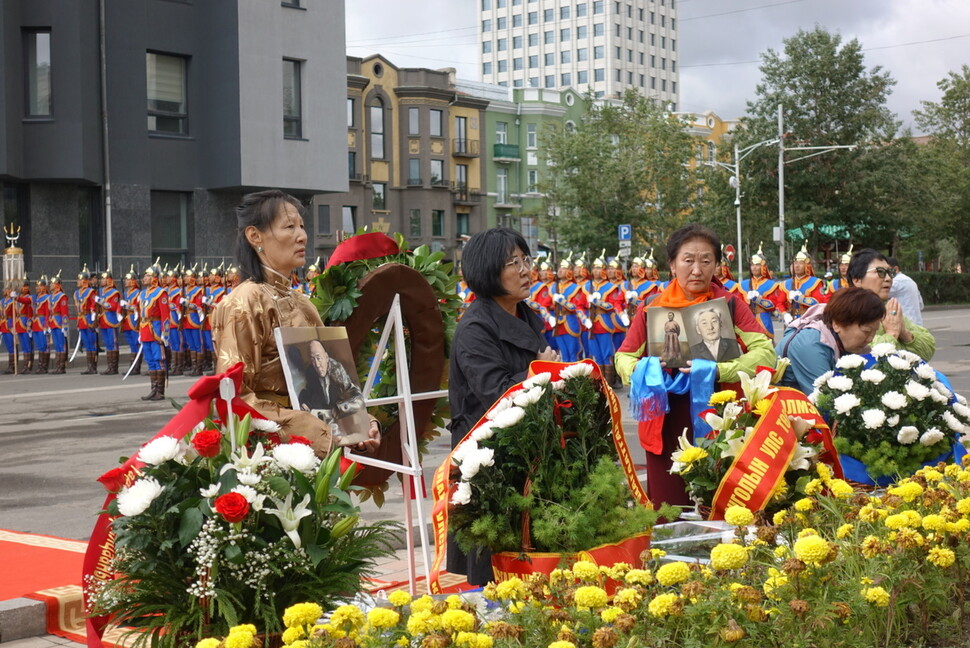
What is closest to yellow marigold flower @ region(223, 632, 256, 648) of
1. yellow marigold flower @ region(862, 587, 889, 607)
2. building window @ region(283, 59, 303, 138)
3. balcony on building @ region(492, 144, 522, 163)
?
yellow marigold flower @ region(862, 587, 889, 607)

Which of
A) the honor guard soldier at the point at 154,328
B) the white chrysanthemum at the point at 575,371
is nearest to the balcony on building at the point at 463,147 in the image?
the honor guard soldier at the point at 154,328

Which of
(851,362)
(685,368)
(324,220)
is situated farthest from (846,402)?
(324,220)

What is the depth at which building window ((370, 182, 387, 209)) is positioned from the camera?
199 ft

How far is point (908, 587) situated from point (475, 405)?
6.18ft

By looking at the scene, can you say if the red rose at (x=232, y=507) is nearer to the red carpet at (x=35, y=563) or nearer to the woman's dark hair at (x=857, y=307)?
the red carpet at (x=35, y=563)

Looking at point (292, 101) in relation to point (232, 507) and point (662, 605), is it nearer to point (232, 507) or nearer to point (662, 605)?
point (232, 507)

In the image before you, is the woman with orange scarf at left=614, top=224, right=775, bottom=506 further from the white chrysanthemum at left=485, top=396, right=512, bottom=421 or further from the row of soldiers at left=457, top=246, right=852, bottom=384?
the row of soldiers at left=457, top=246, right=852, bottom=384

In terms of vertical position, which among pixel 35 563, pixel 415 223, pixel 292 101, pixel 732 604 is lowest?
pixel 35 563

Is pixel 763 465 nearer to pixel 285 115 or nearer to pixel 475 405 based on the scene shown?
pixel 475 405

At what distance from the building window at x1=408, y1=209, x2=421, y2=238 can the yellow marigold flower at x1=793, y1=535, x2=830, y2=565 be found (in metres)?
59.9

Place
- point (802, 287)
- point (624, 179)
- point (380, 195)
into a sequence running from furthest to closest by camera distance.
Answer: point (380, 195) < point (624, 179) < point (802, 287)

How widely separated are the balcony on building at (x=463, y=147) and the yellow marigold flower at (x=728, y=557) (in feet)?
205

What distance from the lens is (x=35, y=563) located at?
256 inches

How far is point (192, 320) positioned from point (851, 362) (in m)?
18.2
